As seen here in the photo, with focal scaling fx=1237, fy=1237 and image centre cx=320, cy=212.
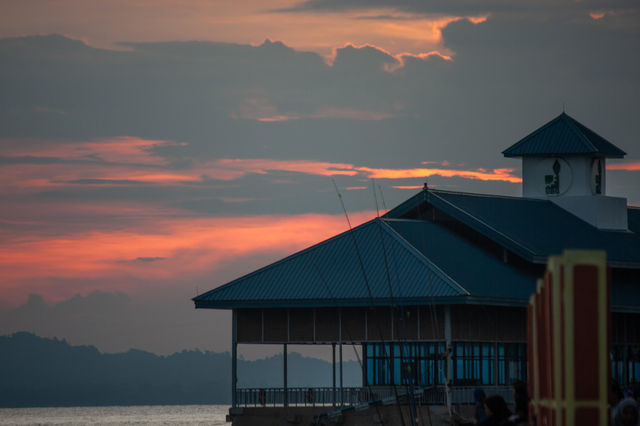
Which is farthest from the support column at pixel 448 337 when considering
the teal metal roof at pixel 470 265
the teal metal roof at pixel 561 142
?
the teal metal roof at pixel 561 142

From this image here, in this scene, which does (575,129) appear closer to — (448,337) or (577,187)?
(577,187)

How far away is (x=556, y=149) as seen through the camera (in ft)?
211

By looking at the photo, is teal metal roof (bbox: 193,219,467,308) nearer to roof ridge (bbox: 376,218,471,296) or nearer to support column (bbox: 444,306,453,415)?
roof ridge (bbox: 376,218,471,296)

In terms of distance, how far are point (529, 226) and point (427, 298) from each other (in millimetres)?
11290

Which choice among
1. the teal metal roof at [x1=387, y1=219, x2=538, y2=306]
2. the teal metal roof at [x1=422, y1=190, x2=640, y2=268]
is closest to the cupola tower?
the teal metal roof at [x1=422, y1=190, x2=640, y2=268]

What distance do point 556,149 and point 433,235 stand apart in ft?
44.7

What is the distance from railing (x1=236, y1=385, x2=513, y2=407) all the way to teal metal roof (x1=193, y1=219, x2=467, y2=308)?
358 centimetres

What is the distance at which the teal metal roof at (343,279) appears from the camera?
48.2m

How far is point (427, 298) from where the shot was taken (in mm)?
47156

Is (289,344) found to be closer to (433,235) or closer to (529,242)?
(433,235)

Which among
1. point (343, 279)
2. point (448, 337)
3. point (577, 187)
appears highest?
point (577, 187)

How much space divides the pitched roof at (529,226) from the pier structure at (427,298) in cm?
9

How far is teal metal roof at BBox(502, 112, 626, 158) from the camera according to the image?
6438cm

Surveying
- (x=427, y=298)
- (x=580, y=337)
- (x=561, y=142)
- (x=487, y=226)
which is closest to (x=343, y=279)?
(x=427, y=298)
